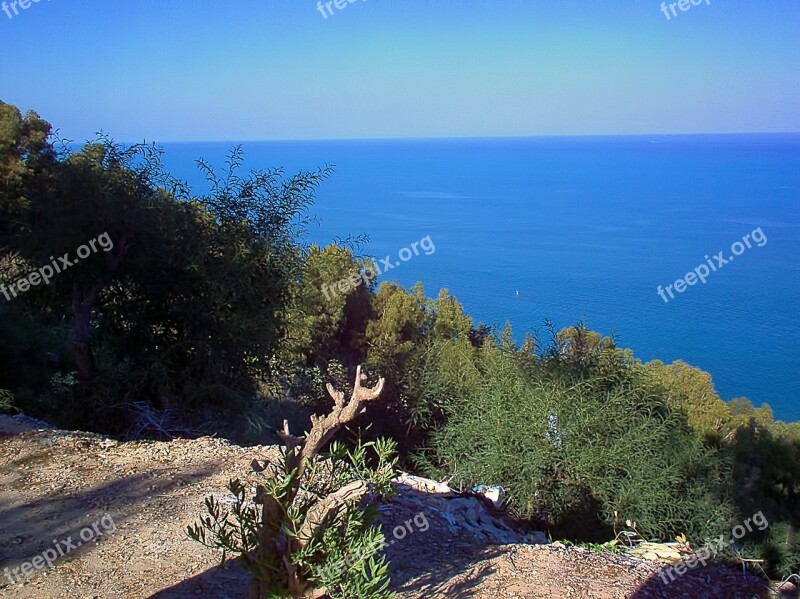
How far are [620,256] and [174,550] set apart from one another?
75085 millimetres

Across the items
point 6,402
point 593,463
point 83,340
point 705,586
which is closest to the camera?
point 705,586

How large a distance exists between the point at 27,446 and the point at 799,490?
11612 millimetres

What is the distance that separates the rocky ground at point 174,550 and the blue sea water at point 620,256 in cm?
841

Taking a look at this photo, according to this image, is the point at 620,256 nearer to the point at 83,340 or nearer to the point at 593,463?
the point at 593,463

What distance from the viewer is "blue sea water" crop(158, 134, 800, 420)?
47.8 m

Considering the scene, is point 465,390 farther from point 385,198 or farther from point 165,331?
point 385,198

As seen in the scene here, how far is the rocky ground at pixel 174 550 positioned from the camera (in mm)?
4430

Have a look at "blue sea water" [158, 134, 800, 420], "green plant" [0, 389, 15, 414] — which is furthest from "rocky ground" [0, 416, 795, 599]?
"blue sea water" [158, 134, 800, 420]

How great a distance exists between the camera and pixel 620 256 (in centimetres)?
7519

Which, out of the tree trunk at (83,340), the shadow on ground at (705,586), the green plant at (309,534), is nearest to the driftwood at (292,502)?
the green plant at (309,534)

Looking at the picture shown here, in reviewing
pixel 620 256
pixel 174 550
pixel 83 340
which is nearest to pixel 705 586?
pixel 174 550

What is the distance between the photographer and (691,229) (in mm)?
87125

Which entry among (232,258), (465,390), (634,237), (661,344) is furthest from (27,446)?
(634,237)

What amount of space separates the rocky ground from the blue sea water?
8408 millimetres
